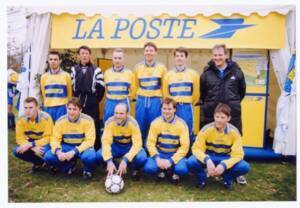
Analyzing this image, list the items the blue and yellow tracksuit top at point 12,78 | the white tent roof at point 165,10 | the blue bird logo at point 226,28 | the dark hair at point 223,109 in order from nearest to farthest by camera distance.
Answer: the dark hair at point 223,109 → the white tent roof at point 165,10 → the blue bird logo at point 226,28 → the blue and yellow tracksuit top at point 12,78

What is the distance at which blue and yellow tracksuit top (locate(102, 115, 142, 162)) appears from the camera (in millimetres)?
4176

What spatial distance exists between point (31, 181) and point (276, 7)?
12.9ft

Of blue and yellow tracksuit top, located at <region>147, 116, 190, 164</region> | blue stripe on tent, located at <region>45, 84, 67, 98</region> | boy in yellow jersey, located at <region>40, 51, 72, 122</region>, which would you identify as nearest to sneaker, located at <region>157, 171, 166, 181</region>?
blue and yellow tracksuit top, located at <region>147, 116, 190, 164</region>

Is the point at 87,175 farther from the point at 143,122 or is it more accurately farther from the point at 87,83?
the point at 87,83

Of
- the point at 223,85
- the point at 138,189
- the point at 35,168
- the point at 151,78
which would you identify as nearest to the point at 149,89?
the point at 151,78

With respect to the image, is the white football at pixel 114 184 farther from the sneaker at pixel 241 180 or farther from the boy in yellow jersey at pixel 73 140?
the sneaker at pixel 241 180

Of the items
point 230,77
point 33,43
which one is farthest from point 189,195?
point 33,43

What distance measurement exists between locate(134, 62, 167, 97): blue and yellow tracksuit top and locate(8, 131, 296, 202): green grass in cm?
112

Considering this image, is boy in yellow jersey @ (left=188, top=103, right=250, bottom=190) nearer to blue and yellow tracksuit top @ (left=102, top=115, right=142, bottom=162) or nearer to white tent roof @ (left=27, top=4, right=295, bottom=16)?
blue and yellow tracksuit top @ (left=102, top=115, right=142, bottom=162)

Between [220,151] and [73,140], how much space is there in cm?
182

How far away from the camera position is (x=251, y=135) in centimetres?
540

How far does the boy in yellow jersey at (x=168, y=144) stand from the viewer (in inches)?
161

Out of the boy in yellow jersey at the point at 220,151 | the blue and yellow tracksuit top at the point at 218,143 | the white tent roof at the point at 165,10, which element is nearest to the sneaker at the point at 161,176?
the boy in yellow jersey at the point at 220,151

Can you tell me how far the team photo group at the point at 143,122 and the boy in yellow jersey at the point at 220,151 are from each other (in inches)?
0.4
